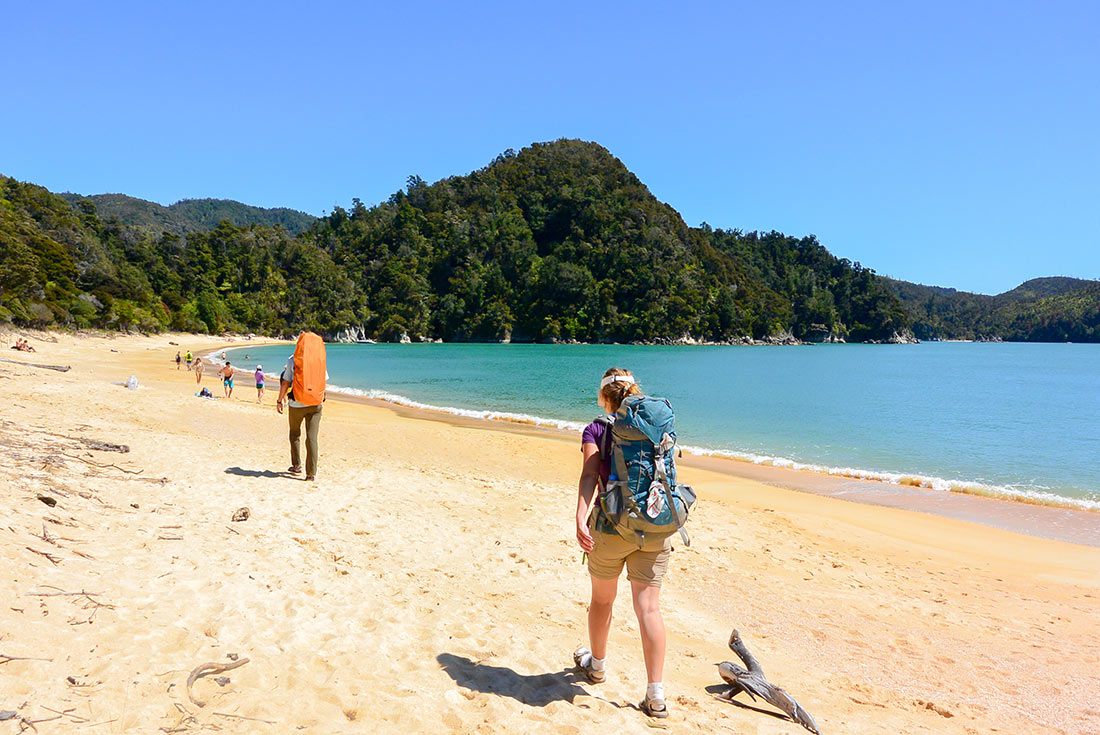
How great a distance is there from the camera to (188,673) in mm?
2912

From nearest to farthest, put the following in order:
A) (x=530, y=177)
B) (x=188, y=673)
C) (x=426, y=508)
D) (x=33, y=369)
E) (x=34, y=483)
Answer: (x=188, y=673), (x=34, y=483), (x=426, y=508), (x=33, y=369), (x=530, y=177)

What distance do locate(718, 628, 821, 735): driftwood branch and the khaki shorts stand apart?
1.07 meters

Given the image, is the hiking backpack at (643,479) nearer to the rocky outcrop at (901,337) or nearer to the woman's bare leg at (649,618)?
the woman's bare leg at (649,618)

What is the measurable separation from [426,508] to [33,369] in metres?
19.3

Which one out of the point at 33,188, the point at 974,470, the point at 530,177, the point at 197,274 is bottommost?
the point at 974,470

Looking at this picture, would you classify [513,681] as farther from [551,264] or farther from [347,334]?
[551,264]

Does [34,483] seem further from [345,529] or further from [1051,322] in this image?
[1051,322]

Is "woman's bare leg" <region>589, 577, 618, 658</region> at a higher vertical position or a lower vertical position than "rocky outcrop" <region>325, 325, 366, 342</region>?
lower

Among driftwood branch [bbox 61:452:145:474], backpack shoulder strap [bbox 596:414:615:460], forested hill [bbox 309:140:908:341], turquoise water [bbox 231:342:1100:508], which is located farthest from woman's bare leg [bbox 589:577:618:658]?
forested hill [bbox 309:140:908:341]

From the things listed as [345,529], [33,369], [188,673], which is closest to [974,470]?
[345,529]

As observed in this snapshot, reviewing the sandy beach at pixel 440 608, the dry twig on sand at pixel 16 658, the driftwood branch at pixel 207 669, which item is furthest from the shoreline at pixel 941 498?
the dry twig on sand at pixel 16 658

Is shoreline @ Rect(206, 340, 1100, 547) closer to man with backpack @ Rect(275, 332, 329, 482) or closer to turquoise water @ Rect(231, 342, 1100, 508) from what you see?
turquoise water @ Rect(231, 342, 1100, 508)

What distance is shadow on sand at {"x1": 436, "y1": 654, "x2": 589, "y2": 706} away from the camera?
3.22 metres

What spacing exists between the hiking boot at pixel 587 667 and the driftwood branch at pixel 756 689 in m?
0.75
